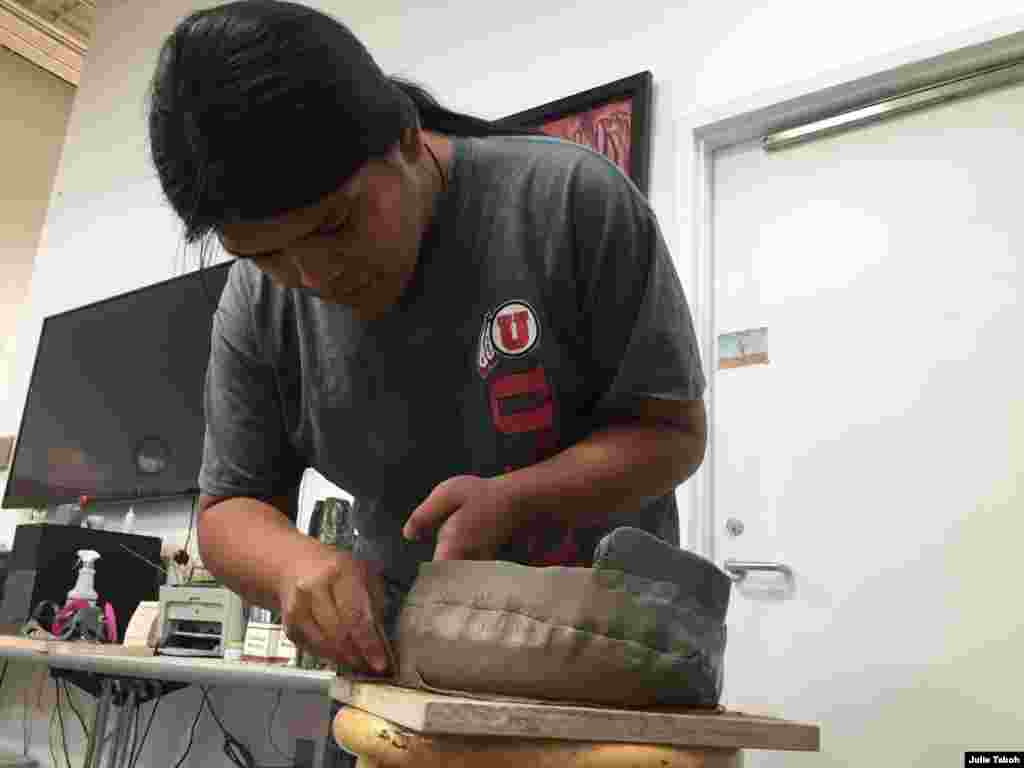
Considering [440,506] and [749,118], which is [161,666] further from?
[749,118]

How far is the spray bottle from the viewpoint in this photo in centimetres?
242

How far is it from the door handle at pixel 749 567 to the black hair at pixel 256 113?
1.40m

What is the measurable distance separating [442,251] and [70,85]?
16.6 ft

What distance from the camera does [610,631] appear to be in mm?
593

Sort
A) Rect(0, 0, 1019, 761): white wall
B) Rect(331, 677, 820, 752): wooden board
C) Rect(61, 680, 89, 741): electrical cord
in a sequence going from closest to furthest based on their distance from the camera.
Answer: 1. Rect(331, 677, 820, 752): wooden board
2. Rect(0, 0, 1019, 761): white wall
3. Rect(61, 680, 89, 741): electrical cord

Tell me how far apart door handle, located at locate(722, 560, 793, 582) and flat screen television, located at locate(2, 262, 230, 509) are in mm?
1642

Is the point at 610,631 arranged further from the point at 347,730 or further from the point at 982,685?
the point at 982,685

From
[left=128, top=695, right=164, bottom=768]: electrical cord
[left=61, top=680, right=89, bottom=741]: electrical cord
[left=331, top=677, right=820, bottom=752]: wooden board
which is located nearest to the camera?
[left=331, top=677, right=820, bottom=752]: wooden board

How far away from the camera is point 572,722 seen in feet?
1.68

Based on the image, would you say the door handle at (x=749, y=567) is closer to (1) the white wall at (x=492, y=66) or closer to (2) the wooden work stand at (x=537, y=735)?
(1) the white wall at (x=492, y=66)

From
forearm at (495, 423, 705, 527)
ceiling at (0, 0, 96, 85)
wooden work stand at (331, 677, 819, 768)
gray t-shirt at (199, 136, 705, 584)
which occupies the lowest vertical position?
wooden work stand at (331, 677, 819, 768)

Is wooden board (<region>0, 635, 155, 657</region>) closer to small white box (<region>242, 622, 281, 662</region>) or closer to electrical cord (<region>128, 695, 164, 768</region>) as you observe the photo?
small white box (<region>242, 622, 281, 662</region>)

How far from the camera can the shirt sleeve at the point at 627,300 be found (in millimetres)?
724

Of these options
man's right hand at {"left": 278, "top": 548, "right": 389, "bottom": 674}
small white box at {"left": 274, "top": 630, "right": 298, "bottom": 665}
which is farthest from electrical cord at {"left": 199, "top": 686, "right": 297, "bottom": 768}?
man's right hand at {"left": 278, "top": 548, "right": 389, "bottom": 674}
